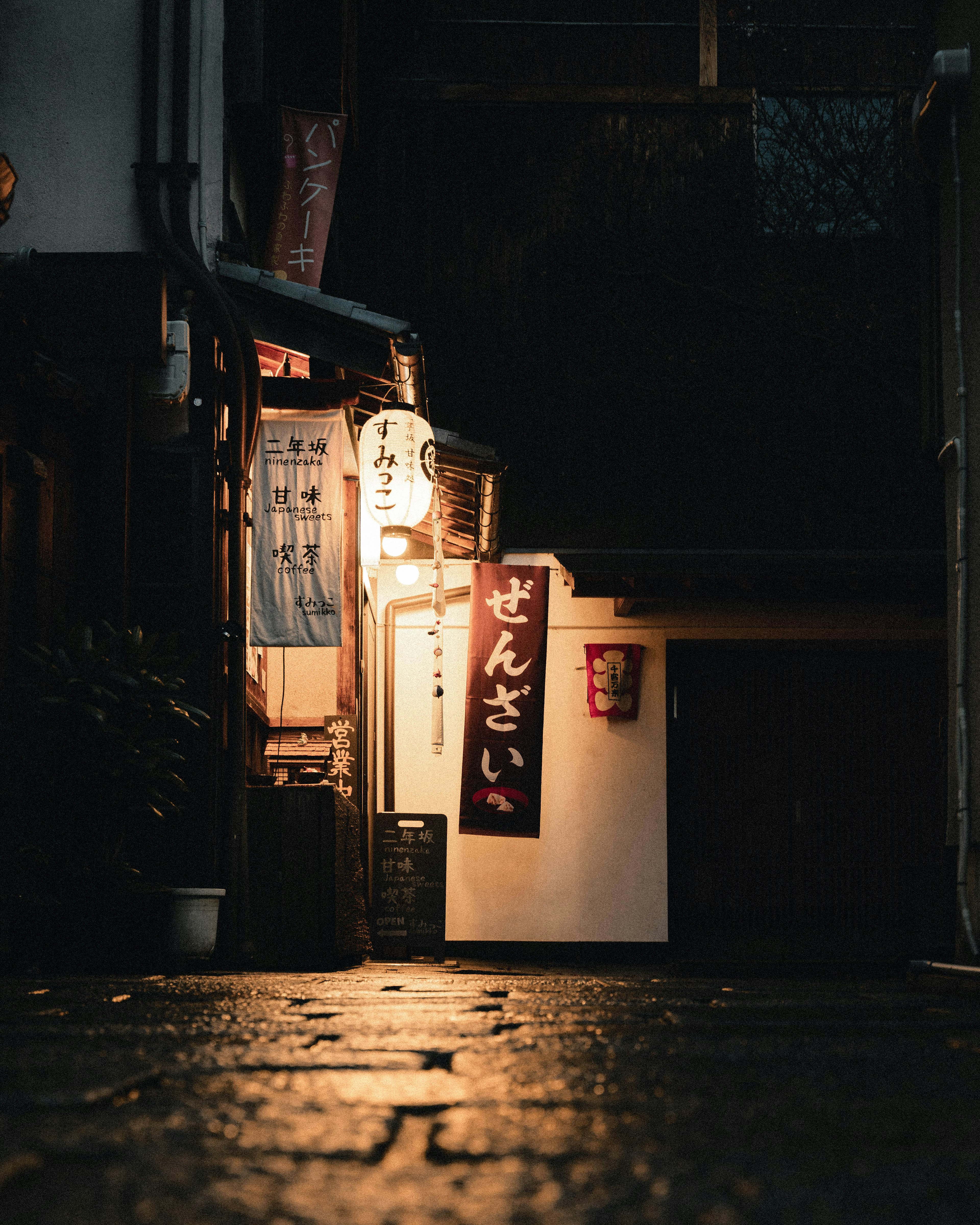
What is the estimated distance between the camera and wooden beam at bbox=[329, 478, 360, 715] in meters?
12.3

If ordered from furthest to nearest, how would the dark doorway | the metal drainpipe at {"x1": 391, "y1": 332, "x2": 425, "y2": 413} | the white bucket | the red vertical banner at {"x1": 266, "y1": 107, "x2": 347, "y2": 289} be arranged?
the dark doorway < the red vertical banner at {"x1": 266, "y1": 107, "x2": 347, "y2": 289} < the metal drainpipe at {"x1": 391, "y1": 332, "x2": 425, "y2": 413} < the white bucket

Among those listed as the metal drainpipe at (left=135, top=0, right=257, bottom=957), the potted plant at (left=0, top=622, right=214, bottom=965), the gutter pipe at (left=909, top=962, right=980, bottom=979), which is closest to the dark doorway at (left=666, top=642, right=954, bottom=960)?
the metal drainpipe at (left=135, top=0, right=257, bottom=957)

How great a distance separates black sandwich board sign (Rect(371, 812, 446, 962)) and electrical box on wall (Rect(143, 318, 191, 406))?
5238 mm

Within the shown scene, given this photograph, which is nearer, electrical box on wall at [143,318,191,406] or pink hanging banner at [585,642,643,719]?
electrical box on wall at [143,318,191,406]

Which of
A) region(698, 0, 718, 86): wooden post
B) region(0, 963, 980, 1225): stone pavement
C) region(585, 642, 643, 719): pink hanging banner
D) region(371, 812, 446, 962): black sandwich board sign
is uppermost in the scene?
region(698, 0, 718, 86): wooden post

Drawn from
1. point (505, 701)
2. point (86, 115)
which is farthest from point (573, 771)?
point (86, 115)

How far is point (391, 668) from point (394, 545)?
3370 mm

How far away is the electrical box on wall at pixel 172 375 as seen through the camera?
966 cm

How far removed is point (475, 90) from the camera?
16953mm

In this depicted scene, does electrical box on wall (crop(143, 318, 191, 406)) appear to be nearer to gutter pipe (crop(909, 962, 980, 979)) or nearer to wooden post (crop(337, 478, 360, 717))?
wooden post (crop(337, 478, 360, 717))

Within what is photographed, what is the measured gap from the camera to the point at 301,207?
12.7 metres

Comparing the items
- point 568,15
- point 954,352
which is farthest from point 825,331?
point 954,352

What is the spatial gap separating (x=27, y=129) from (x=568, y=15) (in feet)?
29.7

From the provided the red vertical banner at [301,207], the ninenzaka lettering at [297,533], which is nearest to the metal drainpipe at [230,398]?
the ninenzaka lettering at [297,533]
